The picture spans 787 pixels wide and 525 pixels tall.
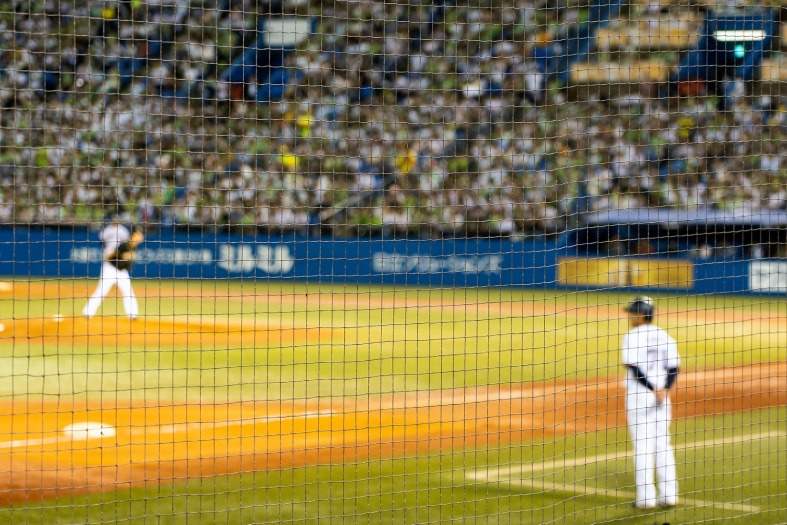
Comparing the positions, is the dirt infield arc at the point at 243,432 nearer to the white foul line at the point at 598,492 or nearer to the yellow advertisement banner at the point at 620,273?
the white foul line at the point at 598,492

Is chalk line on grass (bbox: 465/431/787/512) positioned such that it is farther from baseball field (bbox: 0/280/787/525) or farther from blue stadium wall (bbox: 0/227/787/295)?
blue stadium wall (bbox: 0/227/787/295)

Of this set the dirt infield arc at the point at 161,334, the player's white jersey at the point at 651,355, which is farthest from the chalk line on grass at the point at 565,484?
the dirt infield arc at the point at 161,334

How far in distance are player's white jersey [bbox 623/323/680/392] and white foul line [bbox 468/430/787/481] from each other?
1.40 metres

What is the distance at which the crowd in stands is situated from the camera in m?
18.8

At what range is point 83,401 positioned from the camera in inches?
452

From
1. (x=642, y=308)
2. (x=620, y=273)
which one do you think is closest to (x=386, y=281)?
(x=620, y=273)

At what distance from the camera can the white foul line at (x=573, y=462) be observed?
344 inches

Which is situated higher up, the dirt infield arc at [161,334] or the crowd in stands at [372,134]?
the crowd in stands at [372,134]

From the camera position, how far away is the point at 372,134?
21.5 m

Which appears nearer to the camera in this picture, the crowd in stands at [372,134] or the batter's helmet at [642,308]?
the batter's helmet at [642,308]

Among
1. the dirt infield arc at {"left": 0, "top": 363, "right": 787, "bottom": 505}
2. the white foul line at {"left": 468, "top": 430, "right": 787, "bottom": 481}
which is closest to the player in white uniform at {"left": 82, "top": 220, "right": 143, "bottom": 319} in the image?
the dirt infield arc at {"left": 0, "top": 363, "right": 787, "bottom": 505}

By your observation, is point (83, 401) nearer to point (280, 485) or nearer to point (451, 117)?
point (280, 485)

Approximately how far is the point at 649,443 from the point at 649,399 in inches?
11.8

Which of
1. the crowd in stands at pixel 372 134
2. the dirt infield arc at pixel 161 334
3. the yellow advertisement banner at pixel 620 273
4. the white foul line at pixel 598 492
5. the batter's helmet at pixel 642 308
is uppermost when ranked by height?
the crowd in stands at pixel 372 134
